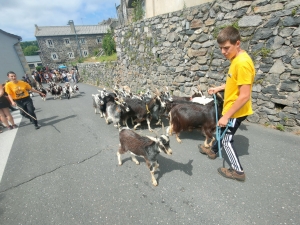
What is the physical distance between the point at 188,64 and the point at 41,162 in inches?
259

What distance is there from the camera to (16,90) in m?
5.73

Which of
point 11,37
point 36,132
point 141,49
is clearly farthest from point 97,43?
point 36,132

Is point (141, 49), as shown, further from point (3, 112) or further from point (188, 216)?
point (188, 216)

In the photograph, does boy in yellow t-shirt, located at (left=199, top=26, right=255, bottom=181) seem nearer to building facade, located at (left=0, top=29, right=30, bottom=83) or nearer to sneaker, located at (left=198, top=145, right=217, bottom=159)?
sneaker, located at (left=198, top=145, right=217, bottom=159)

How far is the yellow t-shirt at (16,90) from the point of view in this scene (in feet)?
18.5

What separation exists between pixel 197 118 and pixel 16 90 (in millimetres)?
6753

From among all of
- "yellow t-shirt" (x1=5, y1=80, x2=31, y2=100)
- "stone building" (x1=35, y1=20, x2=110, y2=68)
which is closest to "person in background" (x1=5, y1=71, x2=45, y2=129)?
"yellow t-shirt" (x1=5, y1=80, x2=31, y2=100)

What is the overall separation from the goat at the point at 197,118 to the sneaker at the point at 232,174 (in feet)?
3.29

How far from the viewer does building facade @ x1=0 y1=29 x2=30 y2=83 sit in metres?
19.3

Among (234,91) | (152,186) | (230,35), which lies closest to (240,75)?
(234,91)

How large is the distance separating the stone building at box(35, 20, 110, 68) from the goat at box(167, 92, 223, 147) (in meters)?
40.0

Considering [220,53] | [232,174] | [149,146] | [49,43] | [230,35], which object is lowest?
[232,174]

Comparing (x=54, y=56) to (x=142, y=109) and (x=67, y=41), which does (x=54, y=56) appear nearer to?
(x=67, y=41)

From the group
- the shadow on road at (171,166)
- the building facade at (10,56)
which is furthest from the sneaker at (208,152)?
the building facade at (10,56)
